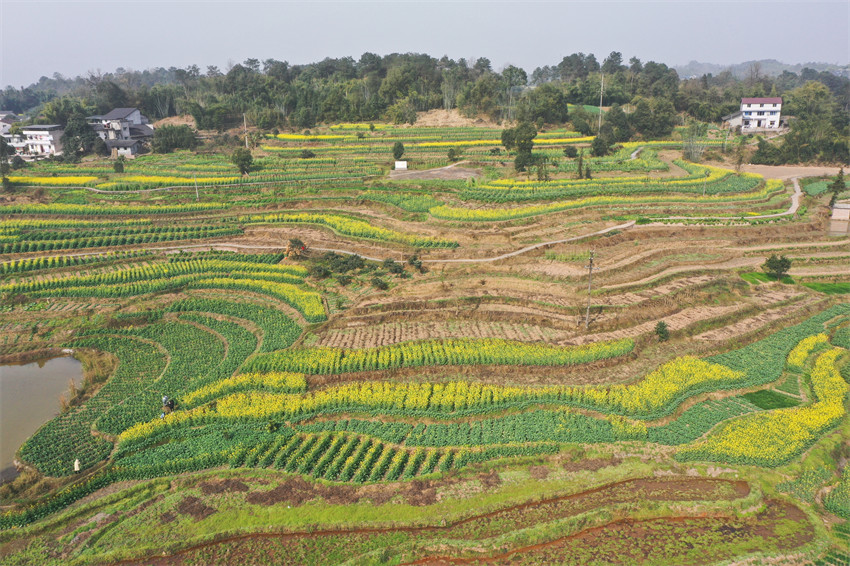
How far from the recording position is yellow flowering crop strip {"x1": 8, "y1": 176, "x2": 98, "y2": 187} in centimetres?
6142

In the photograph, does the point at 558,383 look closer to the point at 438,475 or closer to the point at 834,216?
the point at 438,475

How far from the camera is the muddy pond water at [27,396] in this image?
76.8 feet

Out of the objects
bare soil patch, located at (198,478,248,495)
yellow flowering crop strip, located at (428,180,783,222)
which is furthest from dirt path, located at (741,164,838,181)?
bare soil patch, located at (198,478,248,495)

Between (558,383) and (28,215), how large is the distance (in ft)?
175

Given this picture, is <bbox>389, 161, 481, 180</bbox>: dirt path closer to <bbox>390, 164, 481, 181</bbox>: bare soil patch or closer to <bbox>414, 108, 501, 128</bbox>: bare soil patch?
<bbox>390, 164, 481, 181</bbox>: bare soil patch

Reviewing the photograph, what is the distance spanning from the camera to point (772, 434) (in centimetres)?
2314

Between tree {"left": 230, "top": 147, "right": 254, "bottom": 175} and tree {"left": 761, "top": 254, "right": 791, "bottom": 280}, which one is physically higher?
tree {"left": 230, "top": 147, "right": 254, "bottom": 175}

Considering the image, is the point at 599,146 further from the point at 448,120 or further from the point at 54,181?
the point at 54,181

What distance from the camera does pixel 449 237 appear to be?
144 ft

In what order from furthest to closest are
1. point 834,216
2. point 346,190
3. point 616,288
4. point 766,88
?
point 766,88 → point 346,190 → point 834,216 → point 616,288

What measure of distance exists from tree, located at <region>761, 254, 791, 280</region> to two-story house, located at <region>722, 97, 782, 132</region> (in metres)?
57.6

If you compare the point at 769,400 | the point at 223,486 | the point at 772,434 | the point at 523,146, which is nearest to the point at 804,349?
the point at 769,400

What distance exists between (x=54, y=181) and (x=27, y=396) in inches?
1771

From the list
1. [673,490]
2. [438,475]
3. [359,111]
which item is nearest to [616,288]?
[673,490]
